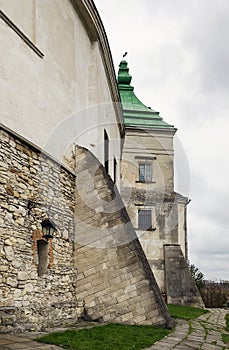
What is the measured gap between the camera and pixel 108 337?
708 centimetres

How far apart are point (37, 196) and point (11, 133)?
136cm

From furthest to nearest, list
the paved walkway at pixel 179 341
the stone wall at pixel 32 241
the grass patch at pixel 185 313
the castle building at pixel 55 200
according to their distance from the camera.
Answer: the grass patch at pixel 185 313 → the castle building at pixel 55 200 → the stone wall at pixel 32 241 → the paved walkway at pixel 179 341

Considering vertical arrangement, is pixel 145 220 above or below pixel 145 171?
below

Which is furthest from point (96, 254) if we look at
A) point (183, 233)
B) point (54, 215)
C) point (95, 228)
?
point (183, 233)

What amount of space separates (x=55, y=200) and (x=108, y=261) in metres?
1.66

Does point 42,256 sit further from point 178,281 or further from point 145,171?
point 145,171

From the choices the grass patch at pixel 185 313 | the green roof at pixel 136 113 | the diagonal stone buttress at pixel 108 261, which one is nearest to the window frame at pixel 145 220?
the green roof at pixel 136 113

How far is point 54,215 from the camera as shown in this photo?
9227 millimetres

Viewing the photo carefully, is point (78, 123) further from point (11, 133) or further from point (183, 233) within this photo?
point (183, 233)

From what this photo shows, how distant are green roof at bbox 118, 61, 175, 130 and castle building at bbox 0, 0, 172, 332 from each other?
11.8 m

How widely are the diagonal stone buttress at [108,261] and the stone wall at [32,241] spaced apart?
1.00 ft

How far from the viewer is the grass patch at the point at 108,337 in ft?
20.7

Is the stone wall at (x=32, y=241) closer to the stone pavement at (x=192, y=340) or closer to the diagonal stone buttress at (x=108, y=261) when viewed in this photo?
the diagonal stone buttress at (x=108, y=261)

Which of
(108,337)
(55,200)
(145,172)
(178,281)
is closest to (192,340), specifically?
(108,337)
